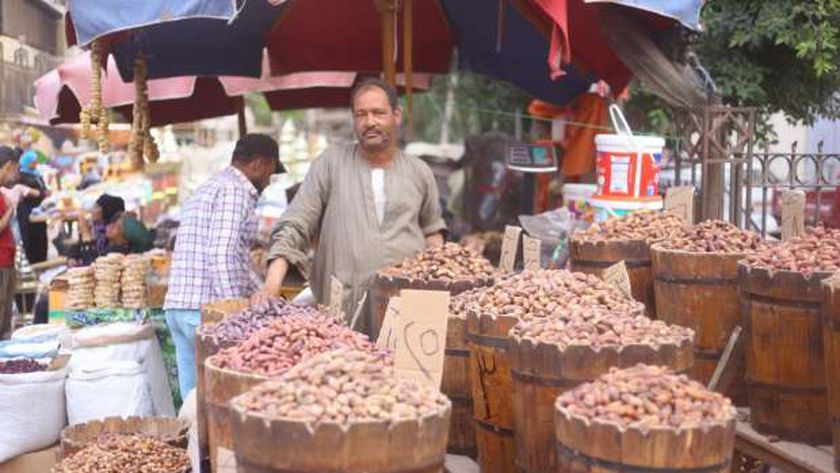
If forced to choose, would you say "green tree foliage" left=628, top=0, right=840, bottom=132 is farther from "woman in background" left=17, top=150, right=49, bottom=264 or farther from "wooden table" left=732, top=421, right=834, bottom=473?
"woman in background" left=17, top=150, right=49, bottom=264

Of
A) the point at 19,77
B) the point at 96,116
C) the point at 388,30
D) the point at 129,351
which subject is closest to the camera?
the point at 96,116

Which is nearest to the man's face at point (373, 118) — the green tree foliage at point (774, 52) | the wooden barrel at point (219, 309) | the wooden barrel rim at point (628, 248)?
the wooden barrel at point (219, 309)

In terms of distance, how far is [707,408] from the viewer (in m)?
2.84

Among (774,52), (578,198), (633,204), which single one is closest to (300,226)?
(633,204)

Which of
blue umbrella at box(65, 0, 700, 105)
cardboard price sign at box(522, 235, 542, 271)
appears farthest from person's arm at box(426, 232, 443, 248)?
blue umbrella at box(65, 0, 700, 105)

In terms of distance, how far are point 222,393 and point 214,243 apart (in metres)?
2.65

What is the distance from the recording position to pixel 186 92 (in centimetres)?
863

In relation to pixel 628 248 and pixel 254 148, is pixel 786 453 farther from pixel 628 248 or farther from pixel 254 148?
pixel 254 148

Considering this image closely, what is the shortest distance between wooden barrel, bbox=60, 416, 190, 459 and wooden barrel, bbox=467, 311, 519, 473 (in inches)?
72.9

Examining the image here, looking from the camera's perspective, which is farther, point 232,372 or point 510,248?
point 510,248

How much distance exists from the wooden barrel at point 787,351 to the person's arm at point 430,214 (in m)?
1.75

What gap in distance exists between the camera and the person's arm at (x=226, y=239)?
592 centimetres

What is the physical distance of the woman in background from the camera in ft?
33.2

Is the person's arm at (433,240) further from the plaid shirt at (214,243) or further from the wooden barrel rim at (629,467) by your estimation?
the wooden barrel rim at (629,467)
